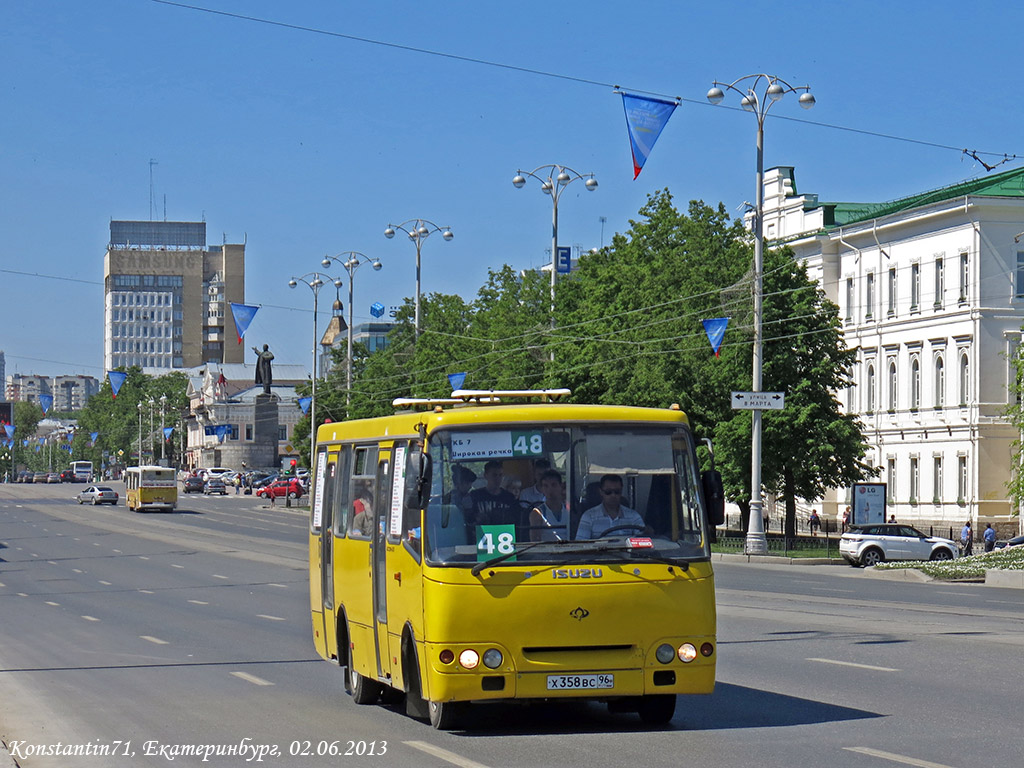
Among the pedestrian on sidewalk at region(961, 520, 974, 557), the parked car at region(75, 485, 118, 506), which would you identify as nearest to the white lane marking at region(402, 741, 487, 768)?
the pedestrian on sidewalk at region(961, 520, 974, 557)

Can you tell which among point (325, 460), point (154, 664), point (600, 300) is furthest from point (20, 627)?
point (600, 300)

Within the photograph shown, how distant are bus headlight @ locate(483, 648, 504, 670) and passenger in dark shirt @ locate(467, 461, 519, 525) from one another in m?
0.92

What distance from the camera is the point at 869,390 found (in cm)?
7119

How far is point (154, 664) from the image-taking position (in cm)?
1780

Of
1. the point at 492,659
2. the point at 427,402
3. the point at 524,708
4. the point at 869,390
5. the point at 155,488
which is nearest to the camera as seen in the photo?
the point at 492,659

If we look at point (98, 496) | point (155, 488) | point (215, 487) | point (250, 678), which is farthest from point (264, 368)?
point (250, 678)

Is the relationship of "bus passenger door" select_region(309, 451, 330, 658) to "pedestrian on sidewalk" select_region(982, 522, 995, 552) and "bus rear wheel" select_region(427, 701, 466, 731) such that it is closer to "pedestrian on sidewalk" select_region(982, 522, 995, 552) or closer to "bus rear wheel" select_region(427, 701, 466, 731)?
"bus rear wheel" select_region(427, 701, 466, 731)

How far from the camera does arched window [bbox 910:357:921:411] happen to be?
6712 cm

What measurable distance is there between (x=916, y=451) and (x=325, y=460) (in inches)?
2178

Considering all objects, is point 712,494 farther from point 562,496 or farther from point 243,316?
point 243,316

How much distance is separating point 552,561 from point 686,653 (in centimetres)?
118

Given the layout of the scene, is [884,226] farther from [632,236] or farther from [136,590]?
[136,590]

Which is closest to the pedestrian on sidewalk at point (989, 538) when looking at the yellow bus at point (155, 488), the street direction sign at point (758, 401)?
the street direction sign at point (758, 401)

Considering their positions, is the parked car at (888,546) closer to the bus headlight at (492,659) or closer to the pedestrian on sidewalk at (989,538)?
the pedestrian on sidewalk at (989,538)
